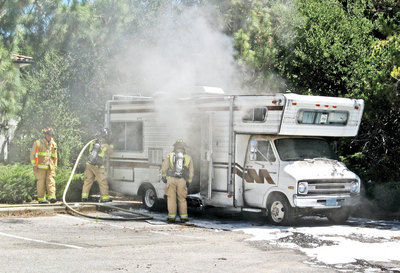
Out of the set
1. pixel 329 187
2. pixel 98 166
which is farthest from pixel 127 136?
pixel 329 187

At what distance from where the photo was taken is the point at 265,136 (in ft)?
42.2

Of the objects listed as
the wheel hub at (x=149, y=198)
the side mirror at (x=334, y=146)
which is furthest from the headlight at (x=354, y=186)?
the wheel hub at (x=149, y=198)

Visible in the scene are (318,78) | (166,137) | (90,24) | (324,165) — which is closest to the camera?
(324,165)

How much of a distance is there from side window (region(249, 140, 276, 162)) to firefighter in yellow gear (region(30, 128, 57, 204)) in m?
4.96

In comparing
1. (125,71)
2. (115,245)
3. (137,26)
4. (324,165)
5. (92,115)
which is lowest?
(115,245)

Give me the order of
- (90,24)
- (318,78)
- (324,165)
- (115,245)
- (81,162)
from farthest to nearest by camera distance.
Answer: (90,24) → (81,162) → (318,78) → (324,165) → (115,245)

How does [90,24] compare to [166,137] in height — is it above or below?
above

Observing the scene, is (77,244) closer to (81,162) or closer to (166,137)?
(166,137)

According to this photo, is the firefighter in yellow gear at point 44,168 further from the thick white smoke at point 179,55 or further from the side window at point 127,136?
the thick white smoke at point 179,55

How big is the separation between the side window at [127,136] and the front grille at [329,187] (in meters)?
4.61

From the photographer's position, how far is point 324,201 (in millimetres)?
12289

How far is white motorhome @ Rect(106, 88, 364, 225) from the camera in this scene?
1224cm

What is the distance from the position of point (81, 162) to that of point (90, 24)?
6.90m

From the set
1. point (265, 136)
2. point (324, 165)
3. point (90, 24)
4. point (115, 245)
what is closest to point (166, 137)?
point (265, 136)
